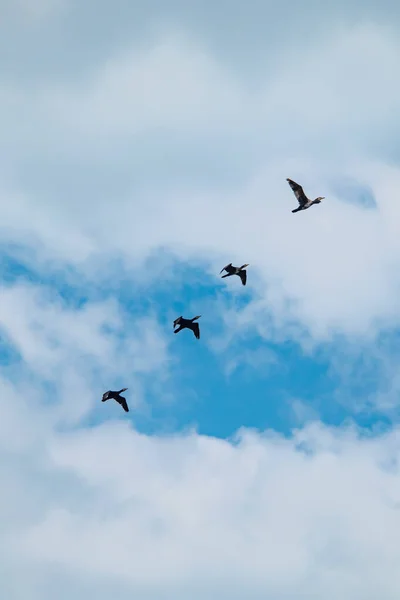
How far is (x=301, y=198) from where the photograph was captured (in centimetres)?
13950

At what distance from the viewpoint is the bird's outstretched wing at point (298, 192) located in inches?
5448

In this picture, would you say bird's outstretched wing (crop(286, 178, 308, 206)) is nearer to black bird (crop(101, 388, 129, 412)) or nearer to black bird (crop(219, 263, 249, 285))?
black bird (crop(219, 263, 249, 285))

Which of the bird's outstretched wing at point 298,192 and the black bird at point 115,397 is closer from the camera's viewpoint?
the bird's outstretched wing at point 298,192

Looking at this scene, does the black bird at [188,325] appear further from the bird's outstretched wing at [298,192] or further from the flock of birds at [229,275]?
the bird's outstretched wing at [298,192]

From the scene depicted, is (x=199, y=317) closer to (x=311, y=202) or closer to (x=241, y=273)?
(x=241, y=273)

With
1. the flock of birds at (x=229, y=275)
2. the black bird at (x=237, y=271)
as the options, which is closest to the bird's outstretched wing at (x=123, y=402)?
the flock of birds at (x=229, y=275)

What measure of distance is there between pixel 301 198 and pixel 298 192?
1142 millimetres

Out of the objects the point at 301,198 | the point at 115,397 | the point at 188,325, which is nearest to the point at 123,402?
the point at 115,397

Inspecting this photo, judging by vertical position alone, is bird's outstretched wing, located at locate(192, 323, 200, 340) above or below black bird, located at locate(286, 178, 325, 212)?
below

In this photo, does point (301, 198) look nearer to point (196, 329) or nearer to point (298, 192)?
point (298, 192)

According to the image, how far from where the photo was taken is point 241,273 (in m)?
149

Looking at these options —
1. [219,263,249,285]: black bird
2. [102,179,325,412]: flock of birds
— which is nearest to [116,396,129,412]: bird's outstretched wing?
[102,179,325,412]: flock of birds

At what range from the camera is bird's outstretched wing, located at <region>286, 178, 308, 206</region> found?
5448 inches

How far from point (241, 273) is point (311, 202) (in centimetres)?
1580
